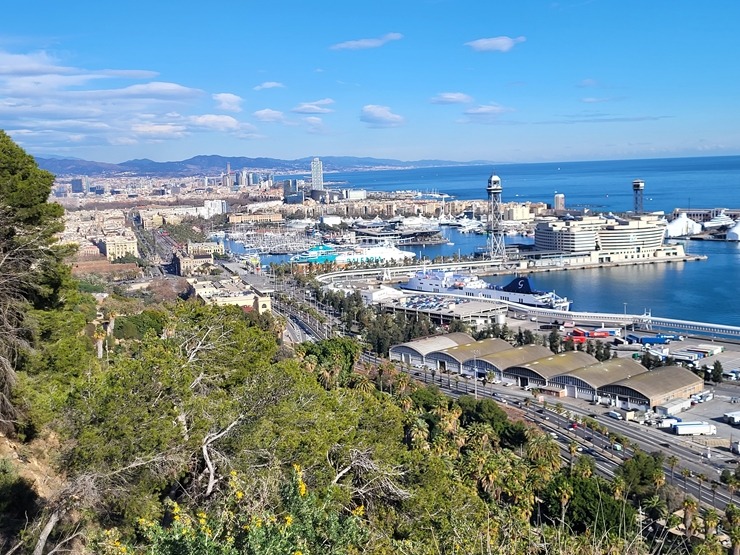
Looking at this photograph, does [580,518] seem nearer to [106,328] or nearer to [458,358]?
[458,358]

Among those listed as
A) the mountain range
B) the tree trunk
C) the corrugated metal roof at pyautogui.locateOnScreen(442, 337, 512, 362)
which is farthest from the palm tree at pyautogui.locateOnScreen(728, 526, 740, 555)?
the mountain range

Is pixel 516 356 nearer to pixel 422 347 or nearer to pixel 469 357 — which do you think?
pixel 469 357

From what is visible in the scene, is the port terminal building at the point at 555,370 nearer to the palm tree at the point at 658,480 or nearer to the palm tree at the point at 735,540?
the palm tree at the point at 658,480

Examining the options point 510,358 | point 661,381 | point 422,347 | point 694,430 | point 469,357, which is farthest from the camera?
point 422,347

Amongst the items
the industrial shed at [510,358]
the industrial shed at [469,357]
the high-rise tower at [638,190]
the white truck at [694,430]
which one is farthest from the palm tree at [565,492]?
the high-rise tower at [638,190]

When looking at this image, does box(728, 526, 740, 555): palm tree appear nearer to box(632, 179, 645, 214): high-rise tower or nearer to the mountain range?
box(632, 179, 645, 214): high-rise tower

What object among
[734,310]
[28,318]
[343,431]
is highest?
[28,318]

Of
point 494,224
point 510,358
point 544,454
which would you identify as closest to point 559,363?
point 510,358

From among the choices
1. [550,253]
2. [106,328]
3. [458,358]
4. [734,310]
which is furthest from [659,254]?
[106,328]
